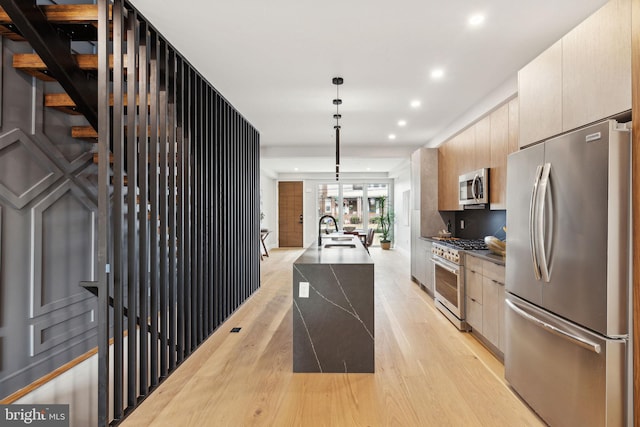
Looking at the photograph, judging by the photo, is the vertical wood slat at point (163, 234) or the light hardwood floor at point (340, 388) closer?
the light hardwood floor at point (340, 388)

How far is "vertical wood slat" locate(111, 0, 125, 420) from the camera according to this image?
2033 millimetres

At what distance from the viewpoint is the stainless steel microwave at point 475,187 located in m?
3.82

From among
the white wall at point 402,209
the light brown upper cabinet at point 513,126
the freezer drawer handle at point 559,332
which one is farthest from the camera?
the white wall at point 402,209

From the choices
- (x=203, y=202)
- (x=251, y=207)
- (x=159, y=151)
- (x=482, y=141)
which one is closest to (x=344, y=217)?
(x=251, y=207)

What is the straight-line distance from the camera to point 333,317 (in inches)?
110

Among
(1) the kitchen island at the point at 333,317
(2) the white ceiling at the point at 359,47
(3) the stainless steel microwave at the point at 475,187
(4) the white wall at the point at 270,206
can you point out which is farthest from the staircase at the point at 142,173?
(4) the white wall at the point at 270,206

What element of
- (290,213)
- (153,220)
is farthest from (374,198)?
(153,220)

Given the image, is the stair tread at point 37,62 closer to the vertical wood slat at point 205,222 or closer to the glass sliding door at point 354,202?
the vertical wood slat at point 205,222

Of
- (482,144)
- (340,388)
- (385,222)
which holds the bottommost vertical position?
(340,388)

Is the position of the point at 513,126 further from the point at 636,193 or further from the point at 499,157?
the point at 636,193

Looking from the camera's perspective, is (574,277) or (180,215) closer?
(574,277)

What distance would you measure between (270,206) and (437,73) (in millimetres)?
8470

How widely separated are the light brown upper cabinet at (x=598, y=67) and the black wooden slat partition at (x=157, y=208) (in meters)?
2.53

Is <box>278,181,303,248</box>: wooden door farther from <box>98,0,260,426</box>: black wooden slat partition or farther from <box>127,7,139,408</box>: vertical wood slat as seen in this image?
<box>127,7,139,408</box>: vertical wood slat
